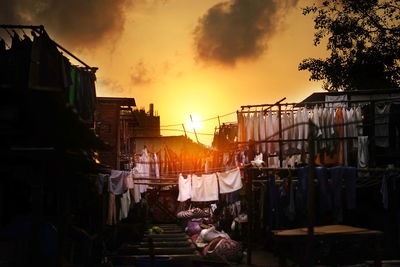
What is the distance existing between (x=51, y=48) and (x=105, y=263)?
7938mm

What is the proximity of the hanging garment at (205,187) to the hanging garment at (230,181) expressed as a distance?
0.61 m

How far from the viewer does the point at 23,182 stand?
39.4 ft

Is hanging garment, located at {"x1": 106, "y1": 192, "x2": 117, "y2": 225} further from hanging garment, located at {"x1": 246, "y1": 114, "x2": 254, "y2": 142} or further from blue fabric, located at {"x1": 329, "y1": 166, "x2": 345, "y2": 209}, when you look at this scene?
blue fabric, located at {"x1": 329, "y1": 166, "x2": 345, "y2": 209}

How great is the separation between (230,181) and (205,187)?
2184mm

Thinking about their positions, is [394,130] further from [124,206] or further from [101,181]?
[124,206]

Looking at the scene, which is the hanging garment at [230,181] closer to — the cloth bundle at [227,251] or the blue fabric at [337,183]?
the cloth bundle at [227,251]

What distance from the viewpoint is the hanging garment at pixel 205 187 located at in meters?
21.3

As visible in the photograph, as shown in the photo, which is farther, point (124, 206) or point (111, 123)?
point (111, 123)

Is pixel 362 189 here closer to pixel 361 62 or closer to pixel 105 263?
pixel 105 263

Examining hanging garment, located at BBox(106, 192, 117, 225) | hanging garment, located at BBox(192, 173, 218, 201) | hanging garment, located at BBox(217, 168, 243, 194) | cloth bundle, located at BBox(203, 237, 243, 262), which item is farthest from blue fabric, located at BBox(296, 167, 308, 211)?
hanging garment, located at BBox(106, 192, 117, 225)

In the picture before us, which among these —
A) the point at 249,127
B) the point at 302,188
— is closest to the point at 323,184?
the point at 302,188

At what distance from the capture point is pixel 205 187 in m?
21.8

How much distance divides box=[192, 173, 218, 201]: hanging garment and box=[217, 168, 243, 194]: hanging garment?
2.01ft

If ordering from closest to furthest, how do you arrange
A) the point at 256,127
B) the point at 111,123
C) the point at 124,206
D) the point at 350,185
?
the point at 350,185 < the point at 256,127 < the point at 124,206 < the point at 111,123
